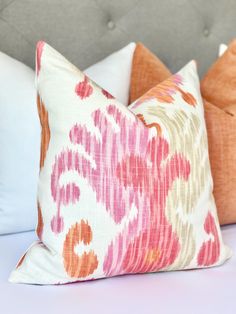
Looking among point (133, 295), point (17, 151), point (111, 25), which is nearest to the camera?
point (133, 295)

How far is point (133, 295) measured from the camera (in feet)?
3.05

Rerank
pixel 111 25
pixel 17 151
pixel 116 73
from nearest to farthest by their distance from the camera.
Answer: pixel 17 151
pixel 116 73
pixel 111 25

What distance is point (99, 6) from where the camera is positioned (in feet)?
4.77

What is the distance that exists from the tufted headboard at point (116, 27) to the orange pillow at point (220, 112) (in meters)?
0.17

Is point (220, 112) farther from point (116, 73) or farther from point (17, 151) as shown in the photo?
point (17, 151)

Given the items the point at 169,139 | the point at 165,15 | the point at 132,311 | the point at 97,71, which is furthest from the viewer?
the point at 165,15

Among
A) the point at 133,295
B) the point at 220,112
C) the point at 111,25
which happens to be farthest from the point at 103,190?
the point at 111,25

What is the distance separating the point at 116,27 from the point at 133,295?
85 cm

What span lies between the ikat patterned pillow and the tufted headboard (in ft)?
1.39

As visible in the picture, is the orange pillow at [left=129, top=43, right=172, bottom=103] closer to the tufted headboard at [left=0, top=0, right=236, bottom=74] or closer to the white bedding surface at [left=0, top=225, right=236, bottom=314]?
the tufted headboard at [left=0, top=0, right=236, bottom=74]

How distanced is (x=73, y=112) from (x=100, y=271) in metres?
0.29

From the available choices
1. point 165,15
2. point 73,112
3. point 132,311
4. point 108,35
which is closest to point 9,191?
point 73,112

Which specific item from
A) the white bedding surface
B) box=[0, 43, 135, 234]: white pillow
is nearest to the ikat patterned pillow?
the white bedding surface

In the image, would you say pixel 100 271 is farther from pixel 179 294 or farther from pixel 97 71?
pixel 97 71
